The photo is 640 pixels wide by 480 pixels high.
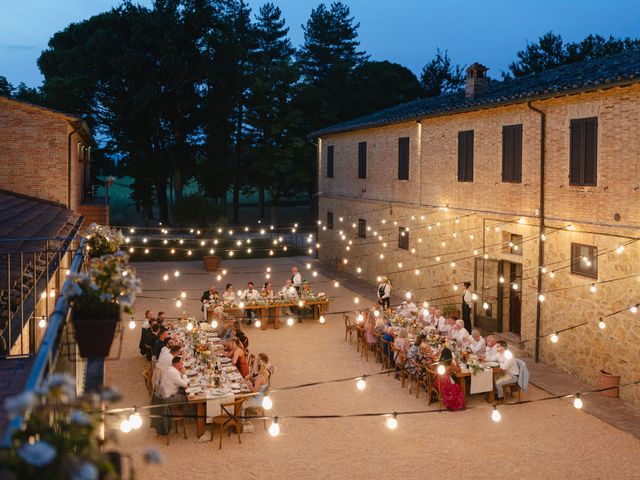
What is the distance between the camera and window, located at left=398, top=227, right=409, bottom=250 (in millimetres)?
23934

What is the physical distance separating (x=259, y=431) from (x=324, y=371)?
12.2ft

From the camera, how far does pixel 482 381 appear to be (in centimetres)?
1334

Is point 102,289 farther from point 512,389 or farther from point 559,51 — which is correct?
point 559,51

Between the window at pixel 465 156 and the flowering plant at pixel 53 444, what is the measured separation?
57.7 ft

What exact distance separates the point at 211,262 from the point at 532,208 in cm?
1770

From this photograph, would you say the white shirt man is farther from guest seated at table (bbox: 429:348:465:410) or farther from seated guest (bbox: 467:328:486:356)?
seated guest (bbox: 467:328:486:356)

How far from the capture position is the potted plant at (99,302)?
5.08m

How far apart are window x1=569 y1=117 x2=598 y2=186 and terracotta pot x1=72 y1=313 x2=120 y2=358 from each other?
39.9 feet

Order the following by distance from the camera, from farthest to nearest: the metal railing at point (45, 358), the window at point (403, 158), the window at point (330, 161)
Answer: the window at point (330, 161)
the window at point (403, 158)
the metal railing at point (45, 358)

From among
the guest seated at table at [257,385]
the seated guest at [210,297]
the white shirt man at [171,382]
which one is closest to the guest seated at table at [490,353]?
the guest seated at table at [257,385]

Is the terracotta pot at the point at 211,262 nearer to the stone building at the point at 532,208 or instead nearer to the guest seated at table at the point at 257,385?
the stone building at the point at 532,208

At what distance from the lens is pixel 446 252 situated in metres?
20.8

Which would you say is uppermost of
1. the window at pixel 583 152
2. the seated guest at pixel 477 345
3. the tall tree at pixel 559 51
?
the tall tree at pixel 559 51

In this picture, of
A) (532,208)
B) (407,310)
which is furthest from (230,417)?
(532,208)
